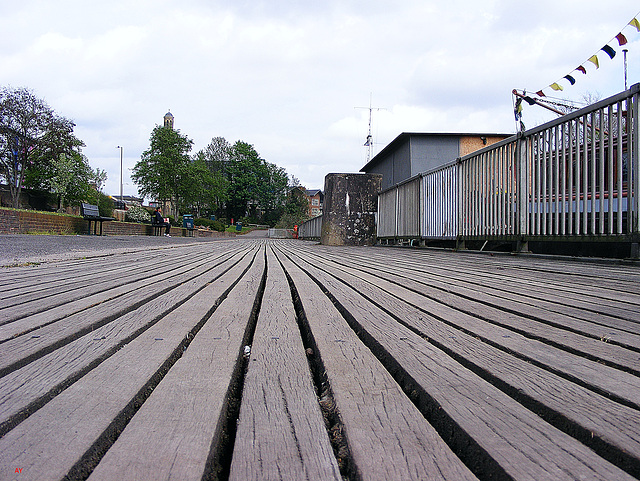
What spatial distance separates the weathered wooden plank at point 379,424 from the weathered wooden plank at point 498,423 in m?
0.06

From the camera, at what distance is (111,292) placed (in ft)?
7.24

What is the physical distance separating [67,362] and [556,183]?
4.72 m

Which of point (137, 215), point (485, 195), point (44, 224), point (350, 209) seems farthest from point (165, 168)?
point (485, 195)

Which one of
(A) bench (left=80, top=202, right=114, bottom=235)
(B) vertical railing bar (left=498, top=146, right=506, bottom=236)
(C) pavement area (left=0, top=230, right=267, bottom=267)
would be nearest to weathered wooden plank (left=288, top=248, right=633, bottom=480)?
(C) pavement area (left=0, top=230, right=267, bottom=267)

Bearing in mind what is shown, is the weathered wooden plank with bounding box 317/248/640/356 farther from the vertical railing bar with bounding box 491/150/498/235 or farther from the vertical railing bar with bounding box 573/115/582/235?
the vertical railing bar with bounding box 491/150/498/235

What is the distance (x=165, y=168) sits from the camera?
4128cm

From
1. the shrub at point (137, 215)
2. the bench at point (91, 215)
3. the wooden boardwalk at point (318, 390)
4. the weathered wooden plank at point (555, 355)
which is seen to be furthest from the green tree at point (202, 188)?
the weathered wooden plank at point (555, 355)

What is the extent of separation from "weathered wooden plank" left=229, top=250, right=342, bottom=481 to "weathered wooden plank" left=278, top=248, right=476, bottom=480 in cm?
5

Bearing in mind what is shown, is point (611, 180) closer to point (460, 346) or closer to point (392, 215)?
point (460, 346)

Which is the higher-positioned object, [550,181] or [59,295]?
[550,181]

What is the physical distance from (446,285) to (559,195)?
2678 mm

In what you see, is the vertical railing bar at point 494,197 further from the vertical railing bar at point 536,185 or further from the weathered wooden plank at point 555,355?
the weathered wooden plank at point 555,355

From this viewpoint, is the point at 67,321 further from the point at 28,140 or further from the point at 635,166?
the point at 28,140

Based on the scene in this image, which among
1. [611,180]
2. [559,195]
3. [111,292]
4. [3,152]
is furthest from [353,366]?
[3,152]
